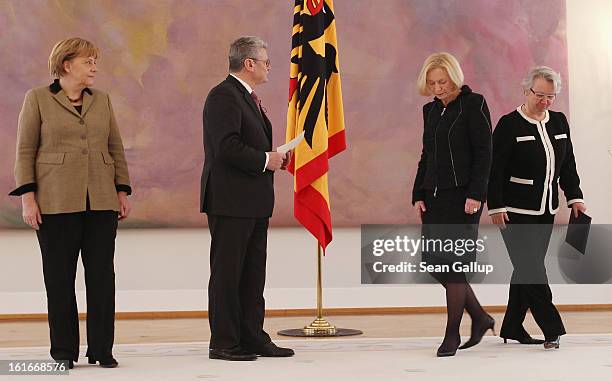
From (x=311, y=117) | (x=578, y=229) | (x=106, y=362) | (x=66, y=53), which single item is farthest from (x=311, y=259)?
(x=66, y=53)

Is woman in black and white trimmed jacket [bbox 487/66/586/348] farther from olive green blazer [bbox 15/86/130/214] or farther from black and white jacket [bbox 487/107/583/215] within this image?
olive green blazer [bbox 15/86/130/214]

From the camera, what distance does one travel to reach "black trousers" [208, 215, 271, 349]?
13.2ft

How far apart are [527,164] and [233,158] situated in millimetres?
1360

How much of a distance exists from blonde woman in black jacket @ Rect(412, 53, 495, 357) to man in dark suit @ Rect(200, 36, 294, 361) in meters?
0.67

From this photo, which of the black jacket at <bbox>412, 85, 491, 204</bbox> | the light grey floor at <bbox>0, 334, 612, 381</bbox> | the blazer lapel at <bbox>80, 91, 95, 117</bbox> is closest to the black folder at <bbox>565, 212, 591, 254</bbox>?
the light grey floor at <bbox>0, 334, 612, 381</bbox>

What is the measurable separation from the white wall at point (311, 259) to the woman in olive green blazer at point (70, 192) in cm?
248

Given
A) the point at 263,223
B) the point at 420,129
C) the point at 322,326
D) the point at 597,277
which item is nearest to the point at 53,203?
the point at 263,223

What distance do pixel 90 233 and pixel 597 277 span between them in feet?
13.8

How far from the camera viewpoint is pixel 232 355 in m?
4.05

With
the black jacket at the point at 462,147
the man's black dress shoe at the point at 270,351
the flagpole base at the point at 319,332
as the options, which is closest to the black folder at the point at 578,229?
the black jacket at the point at 462,147

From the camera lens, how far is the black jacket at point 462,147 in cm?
414

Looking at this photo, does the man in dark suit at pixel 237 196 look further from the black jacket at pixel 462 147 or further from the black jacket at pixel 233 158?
the black jacket at pixel 462 147

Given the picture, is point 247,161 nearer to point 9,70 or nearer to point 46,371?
point 46,371

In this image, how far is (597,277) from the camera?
22.6 feet
